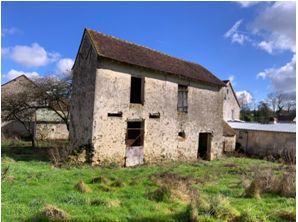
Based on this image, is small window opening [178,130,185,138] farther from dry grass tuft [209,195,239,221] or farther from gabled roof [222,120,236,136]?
dry grass tuft [209,195,239,221]

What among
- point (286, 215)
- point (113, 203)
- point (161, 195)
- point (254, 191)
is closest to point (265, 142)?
point (254, 191)

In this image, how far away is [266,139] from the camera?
2606 cm

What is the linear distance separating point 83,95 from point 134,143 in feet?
12.4

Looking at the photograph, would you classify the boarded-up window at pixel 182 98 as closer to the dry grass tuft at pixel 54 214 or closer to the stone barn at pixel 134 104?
the stone barn at pixel 134 104

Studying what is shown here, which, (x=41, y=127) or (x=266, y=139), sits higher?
(x=41, y=127)

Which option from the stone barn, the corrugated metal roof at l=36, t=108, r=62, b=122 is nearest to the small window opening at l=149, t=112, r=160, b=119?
the stone barn

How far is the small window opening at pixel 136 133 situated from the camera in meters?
16.5

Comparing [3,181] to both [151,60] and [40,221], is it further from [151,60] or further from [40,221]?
[151,60]

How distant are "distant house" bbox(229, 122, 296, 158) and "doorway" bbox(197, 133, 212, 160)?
20.2ft

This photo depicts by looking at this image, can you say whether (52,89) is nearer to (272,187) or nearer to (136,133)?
(136,133)

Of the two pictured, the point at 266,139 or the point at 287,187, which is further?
the point at 266,139

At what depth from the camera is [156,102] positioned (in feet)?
57.1

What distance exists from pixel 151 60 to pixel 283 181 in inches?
427

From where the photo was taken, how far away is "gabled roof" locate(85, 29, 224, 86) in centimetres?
1578
